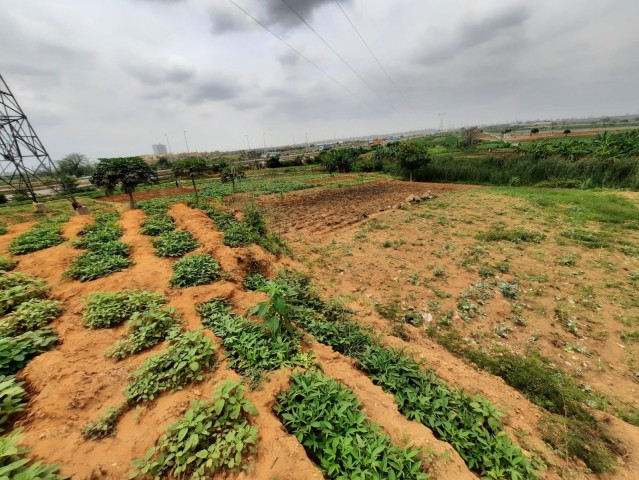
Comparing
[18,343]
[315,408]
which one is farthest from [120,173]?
[315,408]

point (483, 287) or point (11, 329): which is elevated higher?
point (11, 329)

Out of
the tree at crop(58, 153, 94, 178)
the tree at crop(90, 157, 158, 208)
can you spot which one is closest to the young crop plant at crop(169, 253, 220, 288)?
the tree at crop(90, 157, 158, 208)

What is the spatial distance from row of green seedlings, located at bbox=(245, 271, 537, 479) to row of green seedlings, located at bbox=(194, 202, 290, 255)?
10.5 feet

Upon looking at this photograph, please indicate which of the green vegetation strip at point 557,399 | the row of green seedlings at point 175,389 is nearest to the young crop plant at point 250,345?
the row of green seedlings at point 175,389

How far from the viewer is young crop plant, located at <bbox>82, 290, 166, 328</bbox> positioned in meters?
3.58

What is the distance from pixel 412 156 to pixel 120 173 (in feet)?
82.2

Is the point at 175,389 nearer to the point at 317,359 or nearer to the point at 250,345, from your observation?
the point at 250,345

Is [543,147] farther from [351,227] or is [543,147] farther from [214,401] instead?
[214,401]

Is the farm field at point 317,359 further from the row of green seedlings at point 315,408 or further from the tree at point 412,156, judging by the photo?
the tree at point 412,156

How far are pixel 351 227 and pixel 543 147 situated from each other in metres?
24.1

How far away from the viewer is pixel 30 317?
3428 mm

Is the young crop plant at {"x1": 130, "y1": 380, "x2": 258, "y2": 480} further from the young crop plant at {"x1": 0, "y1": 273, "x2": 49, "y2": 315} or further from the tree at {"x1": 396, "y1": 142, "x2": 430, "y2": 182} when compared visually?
the tree at {"x1": 396, "y1": 142, "x2": 430, "y2": 182}

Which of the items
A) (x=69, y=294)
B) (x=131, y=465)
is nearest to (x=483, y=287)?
(x=131, y=465)

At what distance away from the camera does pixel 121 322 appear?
12.1ft
